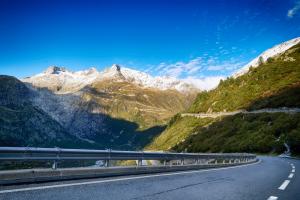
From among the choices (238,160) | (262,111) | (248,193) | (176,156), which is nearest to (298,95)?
(262,111)

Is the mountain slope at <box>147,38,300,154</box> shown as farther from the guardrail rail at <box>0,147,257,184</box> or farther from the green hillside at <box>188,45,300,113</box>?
the guardrail rail at <box>0,147,257,184</box>

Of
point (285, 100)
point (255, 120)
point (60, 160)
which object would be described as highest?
point (285, 100)

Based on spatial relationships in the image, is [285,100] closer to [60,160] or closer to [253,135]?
[253,135]

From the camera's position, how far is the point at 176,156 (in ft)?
70.0

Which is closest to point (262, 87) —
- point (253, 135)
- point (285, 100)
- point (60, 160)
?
Result: point (285, 100)

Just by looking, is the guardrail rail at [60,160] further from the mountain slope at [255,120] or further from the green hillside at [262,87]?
the green hillside at [262,87]

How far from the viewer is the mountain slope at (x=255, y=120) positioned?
243 feet

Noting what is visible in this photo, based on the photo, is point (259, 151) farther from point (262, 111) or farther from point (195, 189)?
point (195, 189)

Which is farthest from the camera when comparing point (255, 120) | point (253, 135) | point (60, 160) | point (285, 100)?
point (285, 100)

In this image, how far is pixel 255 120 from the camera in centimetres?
9425

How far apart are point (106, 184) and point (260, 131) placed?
242 feet

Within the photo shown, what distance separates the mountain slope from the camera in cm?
7419

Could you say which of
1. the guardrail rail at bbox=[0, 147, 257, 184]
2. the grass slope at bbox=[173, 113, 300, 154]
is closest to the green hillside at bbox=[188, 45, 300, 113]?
the grass slope at bbox=[173, 113, 300, 154]

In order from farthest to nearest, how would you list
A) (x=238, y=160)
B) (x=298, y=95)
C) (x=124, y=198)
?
1. (x=298, y=95)
2. (x=238, y=160)
3. (x=124, y=198)
